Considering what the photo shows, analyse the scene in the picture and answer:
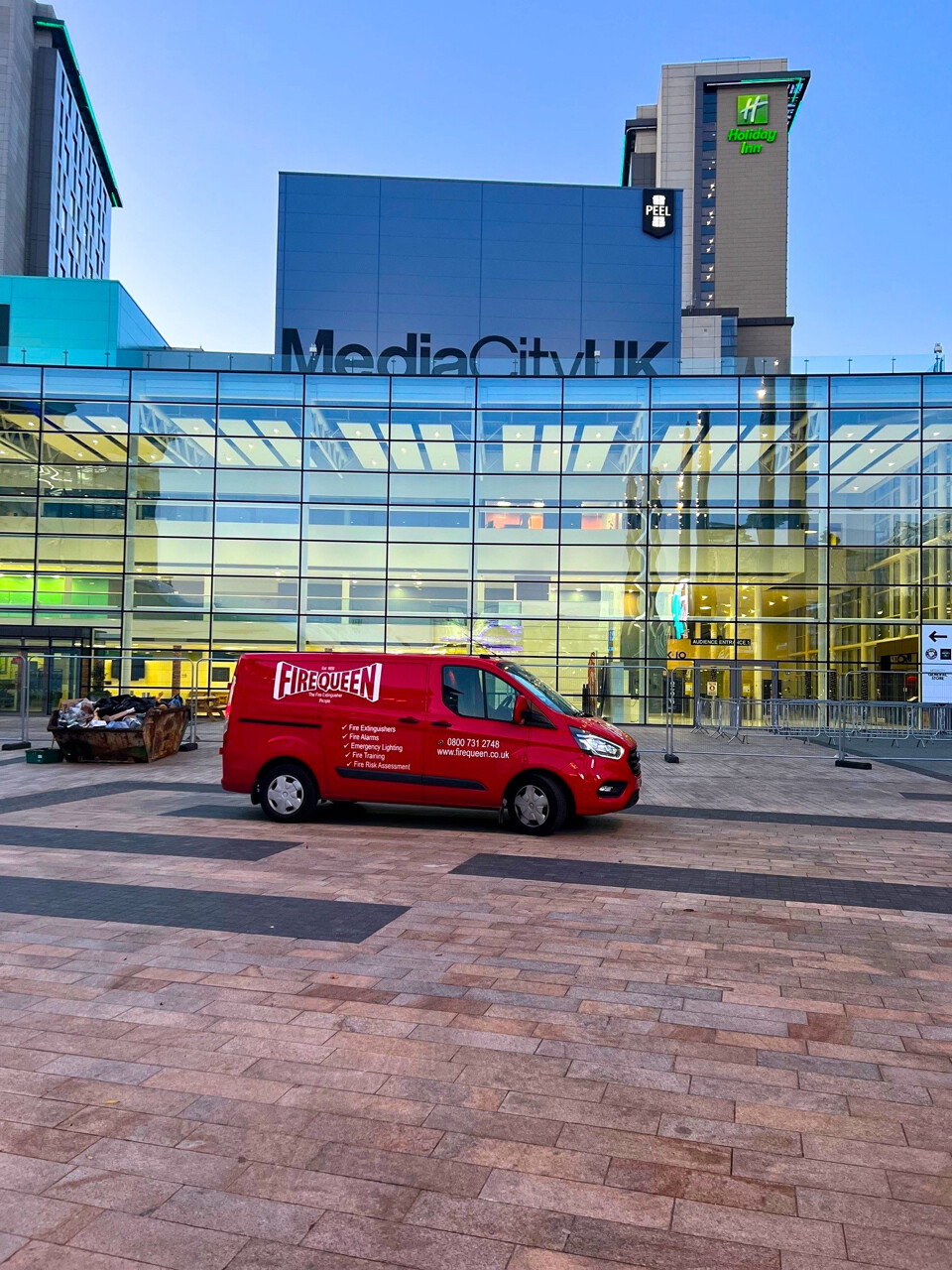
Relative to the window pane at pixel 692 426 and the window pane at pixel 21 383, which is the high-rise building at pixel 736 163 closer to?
the window pane at pixel 692 426

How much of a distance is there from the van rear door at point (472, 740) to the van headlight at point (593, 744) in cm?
53

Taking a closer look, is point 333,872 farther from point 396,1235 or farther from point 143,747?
point 143,747

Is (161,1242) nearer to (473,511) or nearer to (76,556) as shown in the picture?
(473,511)

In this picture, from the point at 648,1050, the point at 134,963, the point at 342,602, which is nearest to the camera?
the point at 648,1050

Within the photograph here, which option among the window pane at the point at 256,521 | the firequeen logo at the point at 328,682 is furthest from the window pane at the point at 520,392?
the firequeen logo at the point at 328,682

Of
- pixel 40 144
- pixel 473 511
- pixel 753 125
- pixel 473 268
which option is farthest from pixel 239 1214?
pixel 753 125

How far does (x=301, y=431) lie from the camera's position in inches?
1277

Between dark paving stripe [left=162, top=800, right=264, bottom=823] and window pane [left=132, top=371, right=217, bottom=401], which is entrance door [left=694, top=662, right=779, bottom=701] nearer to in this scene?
dark paving stripe [left=162, top=800, right=264, bottom=823]

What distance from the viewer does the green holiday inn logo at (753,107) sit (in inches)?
4759

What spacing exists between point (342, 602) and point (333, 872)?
24.6 meters

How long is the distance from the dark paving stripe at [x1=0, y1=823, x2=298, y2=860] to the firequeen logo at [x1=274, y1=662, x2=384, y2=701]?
1789 millimetres

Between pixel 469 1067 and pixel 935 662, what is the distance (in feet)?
91.5

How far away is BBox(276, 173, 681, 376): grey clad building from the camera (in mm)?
40406

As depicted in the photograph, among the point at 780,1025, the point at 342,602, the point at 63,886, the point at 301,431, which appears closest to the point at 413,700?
the point at 63,886
